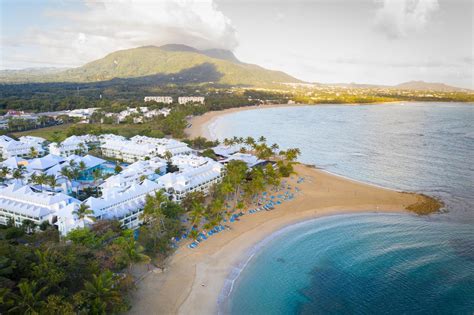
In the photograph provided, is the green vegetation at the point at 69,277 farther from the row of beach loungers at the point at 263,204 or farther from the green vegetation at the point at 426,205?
the green vegetation at the point at 426,205

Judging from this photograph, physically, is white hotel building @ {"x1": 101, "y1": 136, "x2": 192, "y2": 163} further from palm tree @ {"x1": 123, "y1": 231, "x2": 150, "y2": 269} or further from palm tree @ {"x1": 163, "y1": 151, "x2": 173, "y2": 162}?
palm tree @ {"x1": 123, "y1": 231, "x2": 150, "y2": 269}

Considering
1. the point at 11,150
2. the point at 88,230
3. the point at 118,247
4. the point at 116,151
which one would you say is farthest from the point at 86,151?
the point at 118,247

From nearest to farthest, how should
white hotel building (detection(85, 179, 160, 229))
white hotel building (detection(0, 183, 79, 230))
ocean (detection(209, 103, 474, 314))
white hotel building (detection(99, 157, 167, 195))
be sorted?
ocean (detection(209, 103, 474, 314)) < white hotel building (detection(85, 179, 160, 229)) < white hotel building (detection(0, 183, 79, 230)) < white hotel building (detection(99, 157, 167, 195))

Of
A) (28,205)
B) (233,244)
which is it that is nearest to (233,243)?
(233,244)

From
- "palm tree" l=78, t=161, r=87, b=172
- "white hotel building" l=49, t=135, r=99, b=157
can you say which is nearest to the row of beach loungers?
"palm tree" l=78, t=161, r=87, b=172

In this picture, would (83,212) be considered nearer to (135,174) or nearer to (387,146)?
(135,174)

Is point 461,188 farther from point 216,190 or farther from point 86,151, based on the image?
point 86,151
